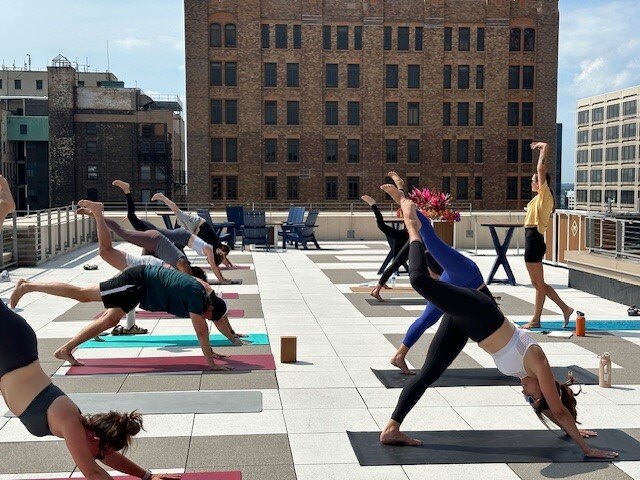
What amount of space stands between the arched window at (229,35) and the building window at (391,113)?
1282 centimetres

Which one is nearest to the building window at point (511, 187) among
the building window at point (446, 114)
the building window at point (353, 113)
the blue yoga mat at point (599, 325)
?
the building window at point (446, 114)

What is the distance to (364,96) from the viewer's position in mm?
65062

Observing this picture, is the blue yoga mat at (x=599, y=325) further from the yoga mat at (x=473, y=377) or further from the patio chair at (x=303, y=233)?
the patio chair at (x=303, y=233)

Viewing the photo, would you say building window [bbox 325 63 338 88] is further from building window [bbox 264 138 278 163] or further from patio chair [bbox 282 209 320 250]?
patio chair [bbox 282 209 320 250]

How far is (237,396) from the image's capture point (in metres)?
7.98

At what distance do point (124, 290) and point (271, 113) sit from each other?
5709 cm

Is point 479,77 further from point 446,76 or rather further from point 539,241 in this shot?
point 539,241

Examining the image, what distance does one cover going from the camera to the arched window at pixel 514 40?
66688 millimetres

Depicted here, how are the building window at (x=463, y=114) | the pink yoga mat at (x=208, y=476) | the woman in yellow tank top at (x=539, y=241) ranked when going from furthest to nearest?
the building window at (x=463, y=114) → the woman in yellow tank top at (x=539, y=241) → the pink yoga mat at (x=208, y=476)

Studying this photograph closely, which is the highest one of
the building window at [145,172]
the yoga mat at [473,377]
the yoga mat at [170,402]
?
the building window at [145,172]

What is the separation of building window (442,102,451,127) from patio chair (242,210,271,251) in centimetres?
4131

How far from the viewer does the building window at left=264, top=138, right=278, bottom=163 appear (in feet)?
212

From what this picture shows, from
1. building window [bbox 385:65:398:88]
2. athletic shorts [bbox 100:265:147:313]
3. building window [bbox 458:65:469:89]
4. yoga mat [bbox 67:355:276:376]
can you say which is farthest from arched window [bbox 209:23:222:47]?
athletic shorts [bbox 100:265:147:313]

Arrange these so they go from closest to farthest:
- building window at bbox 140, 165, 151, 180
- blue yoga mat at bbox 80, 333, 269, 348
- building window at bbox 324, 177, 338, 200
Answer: blue yoga mat at bbox 80, 333, 269, 348, building window at bbox 324, 177, 338, 200, building window at bbox 140, 165, 151, 180
